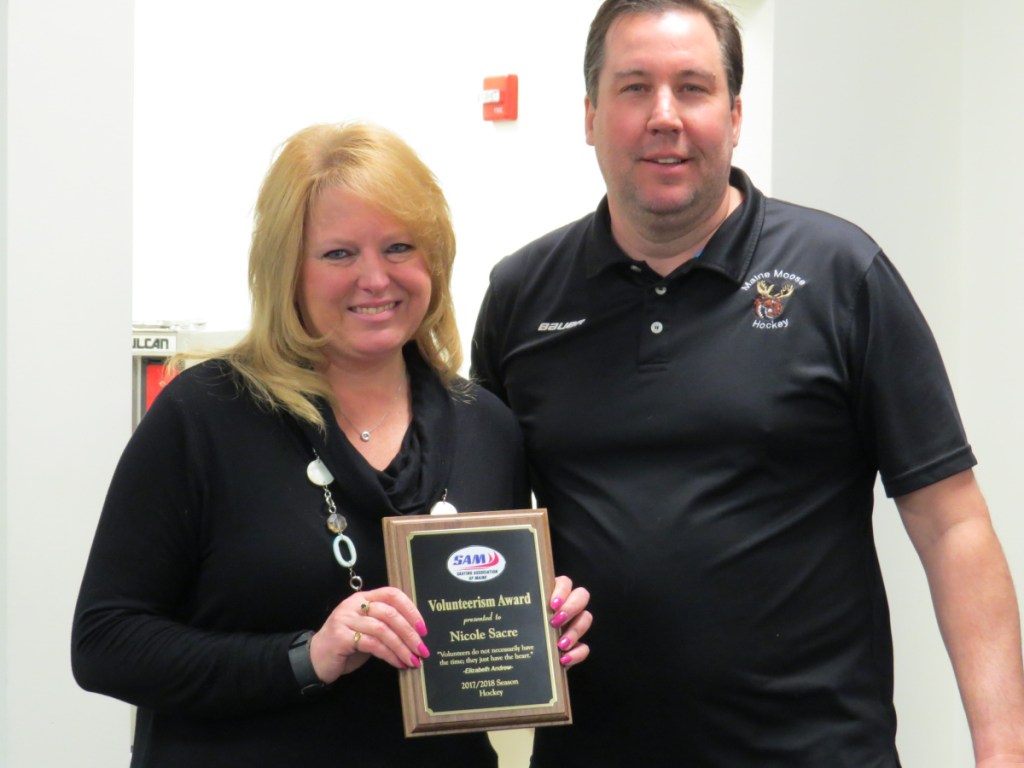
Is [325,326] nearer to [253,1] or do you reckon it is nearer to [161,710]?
[161,710]

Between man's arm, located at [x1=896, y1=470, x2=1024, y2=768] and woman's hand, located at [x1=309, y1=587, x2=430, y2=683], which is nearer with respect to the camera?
woman's hand, located at [x1=309, y1=587, x2=430, y2=683]

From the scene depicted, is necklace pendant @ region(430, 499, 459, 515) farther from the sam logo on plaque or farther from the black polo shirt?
the black polo shirt

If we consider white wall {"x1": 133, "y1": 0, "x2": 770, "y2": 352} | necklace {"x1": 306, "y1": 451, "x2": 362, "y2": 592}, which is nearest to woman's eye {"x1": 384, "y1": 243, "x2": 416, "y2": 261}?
necklace {"x1": 306, "y1": 451, "x2": 362, "y2": 592}

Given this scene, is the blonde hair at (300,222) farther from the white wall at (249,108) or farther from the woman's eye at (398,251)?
the white wall at (249,108)

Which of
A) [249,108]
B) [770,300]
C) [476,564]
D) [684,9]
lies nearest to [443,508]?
[476,564]

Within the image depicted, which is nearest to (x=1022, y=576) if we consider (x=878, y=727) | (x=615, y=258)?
(x=878, y=727)

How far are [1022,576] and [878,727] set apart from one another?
1.83 meters

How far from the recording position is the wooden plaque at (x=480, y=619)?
177cm

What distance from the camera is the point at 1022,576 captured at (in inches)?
144

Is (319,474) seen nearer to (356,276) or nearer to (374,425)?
A: (374,425)

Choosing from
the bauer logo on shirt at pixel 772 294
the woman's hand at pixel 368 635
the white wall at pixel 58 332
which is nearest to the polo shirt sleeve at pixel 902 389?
the bauer logo on shirt at pixel 772 294

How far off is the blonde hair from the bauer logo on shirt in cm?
53

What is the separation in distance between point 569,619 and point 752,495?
379mm

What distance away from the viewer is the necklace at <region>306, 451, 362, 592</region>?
5.94 feet
